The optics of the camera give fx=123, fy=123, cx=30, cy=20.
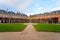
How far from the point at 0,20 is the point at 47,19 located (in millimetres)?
31748

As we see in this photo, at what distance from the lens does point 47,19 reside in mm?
84438

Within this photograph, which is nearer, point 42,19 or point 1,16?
point 1,16

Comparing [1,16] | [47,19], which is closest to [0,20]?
[1,16]

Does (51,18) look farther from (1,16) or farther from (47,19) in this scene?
(1,16)

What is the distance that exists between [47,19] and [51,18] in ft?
14.1

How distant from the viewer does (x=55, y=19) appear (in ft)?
255

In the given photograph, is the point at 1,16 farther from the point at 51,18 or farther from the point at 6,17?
the point at 51,18

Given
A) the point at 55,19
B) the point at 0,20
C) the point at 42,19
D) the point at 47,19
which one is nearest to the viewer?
the point at 0,20

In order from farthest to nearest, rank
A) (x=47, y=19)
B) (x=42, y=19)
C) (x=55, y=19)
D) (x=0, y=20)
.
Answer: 1. (x=42, y=19)
2. (x=47, y=19)
3. (x=55, y=19)
4. (x=0, y=20)

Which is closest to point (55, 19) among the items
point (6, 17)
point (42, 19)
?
point (42, 19)

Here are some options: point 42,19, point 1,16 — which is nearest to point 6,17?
point 1,16


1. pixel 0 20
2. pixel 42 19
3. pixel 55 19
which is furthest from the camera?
pixel 42 19

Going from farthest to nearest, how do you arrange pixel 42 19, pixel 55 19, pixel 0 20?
pixel 42 19, pixel 55 19, pixel 0 20

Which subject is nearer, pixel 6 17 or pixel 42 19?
pixel 6 17
